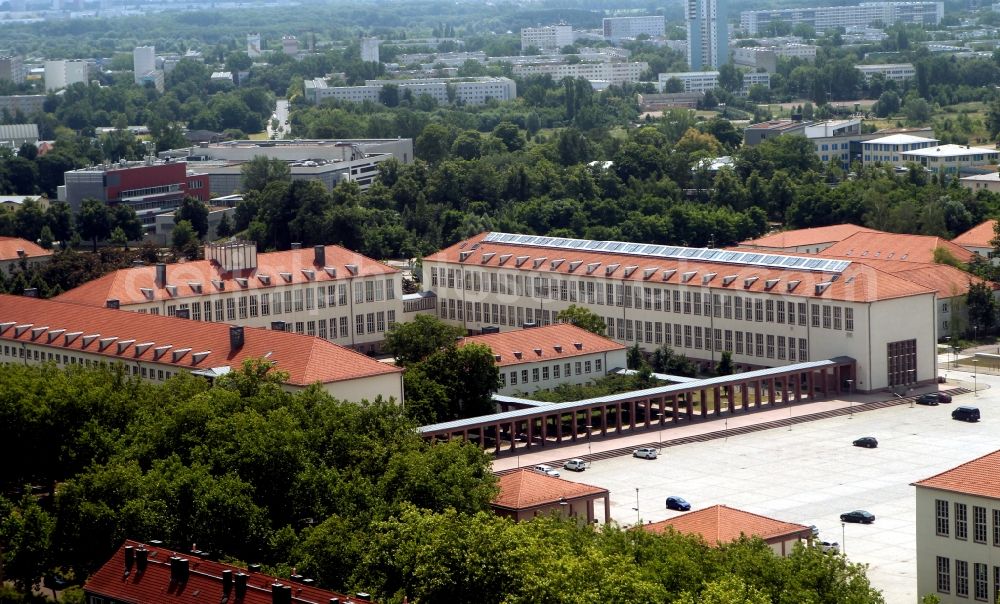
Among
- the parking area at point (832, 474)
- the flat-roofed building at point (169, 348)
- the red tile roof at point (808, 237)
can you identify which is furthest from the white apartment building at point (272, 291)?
the red tile roof at point (808, 237)

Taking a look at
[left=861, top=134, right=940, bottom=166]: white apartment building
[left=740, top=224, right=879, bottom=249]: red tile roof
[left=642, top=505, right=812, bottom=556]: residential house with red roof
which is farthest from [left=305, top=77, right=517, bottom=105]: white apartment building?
[left=642, top=505, right=812, bottom=556]: residential house with red roof

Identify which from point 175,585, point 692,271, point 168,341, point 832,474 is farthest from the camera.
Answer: point 692,271

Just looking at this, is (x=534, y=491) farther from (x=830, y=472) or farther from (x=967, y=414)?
(x=967, y=414)

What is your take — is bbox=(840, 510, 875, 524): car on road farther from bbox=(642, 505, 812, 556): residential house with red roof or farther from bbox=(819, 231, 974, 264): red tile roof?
bbox=(819, 231, 974, 264): red tile roof

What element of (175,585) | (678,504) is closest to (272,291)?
(678,504)

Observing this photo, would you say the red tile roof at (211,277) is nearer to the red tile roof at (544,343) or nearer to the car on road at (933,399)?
the red tile roof at (544,343)

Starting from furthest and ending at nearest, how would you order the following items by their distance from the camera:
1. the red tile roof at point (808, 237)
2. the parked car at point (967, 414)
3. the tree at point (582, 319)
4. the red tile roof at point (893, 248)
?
the red tile roof at point (808, 237) → the red tile roof at point (893, 248) → the tree at point (582, 319) → the parked car at point (967, 414)
